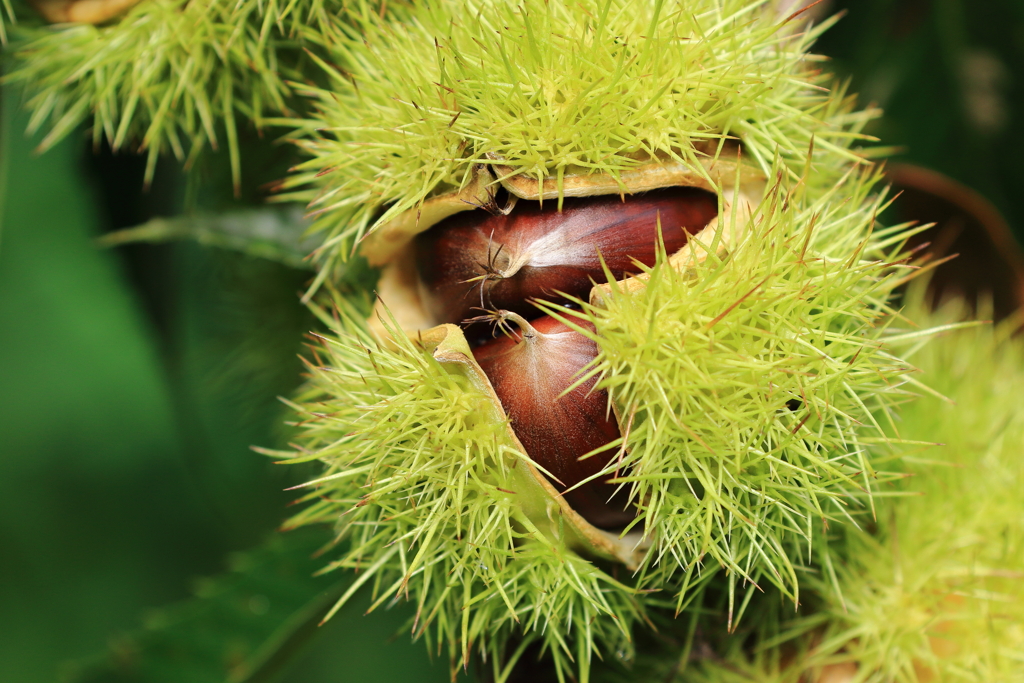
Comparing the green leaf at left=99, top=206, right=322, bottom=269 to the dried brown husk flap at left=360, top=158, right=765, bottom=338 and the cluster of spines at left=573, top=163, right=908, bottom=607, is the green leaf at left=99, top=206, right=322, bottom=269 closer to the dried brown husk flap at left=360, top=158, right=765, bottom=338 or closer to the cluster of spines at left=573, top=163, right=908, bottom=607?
the dried brown husk flap at left=360, top=158, right=765, bottom=338

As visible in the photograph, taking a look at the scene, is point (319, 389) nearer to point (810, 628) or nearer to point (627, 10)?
point (627, 10)

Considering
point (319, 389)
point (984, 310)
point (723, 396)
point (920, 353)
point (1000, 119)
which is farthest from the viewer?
point (1000, 119)

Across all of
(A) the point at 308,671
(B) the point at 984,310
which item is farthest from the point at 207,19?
(B) the point at 984,310

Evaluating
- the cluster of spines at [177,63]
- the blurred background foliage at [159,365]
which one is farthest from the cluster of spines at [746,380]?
the blurred background foliage at [159,365]

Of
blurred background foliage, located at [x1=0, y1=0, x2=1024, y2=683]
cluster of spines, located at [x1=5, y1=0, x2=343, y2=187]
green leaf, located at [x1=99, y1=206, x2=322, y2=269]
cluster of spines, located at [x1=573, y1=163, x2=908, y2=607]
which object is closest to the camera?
cluster of spines, located at [x1=573, y1=163, x2=908, y2=607]

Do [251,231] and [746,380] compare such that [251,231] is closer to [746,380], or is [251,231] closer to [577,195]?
[577,195]

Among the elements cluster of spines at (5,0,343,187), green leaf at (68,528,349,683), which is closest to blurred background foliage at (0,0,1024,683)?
green leaf at (68,528,349,683)
